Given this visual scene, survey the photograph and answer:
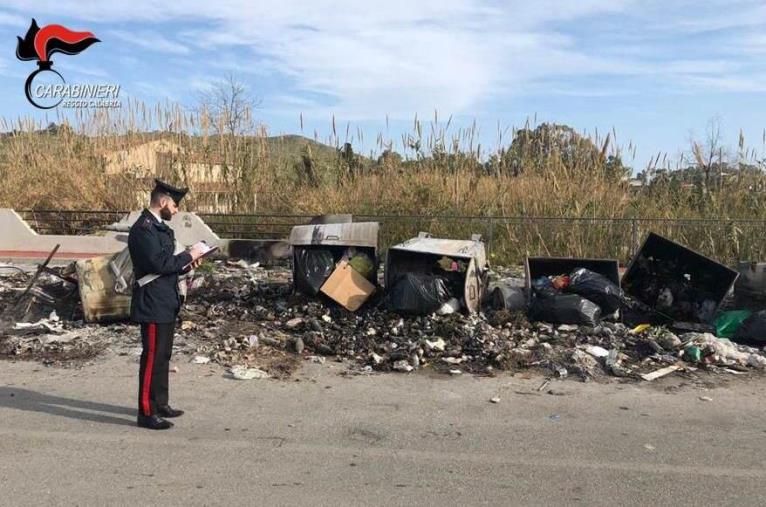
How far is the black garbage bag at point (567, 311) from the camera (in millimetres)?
7457

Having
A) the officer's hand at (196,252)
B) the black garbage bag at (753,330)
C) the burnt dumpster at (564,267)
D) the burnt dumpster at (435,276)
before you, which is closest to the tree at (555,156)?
the burnt dumpster at (564,267)

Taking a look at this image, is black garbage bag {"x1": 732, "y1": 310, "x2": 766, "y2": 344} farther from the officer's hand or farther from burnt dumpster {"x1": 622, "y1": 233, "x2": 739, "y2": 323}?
the officer's hand

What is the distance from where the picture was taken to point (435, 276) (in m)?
7.96

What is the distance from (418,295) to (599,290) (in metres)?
2.22

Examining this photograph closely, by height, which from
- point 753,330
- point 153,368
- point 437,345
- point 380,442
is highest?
point 153,368

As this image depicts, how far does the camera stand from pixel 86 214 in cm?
1378

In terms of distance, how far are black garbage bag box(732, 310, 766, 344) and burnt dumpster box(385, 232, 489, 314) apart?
9.93 ft

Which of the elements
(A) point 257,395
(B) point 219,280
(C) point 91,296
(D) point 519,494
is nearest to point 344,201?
(B) point 219,280

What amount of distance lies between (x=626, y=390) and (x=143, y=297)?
4232 millimetres

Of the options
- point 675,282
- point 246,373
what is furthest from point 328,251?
point 675,282

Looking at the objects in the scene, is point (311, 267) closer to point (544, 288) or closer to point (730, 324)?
point (544, 288)

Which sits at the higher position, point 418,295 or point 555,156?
point 555,156

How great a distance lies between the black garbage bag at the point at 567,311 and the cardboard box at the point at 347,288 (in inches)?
85.6

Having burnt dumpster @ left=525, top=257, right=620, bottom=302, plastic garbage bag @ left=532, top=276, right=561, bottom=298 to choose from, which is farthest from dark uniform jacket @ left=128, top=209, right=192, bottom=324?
burnt dumpster @ left=525, top=257, right=620, bottom=302
